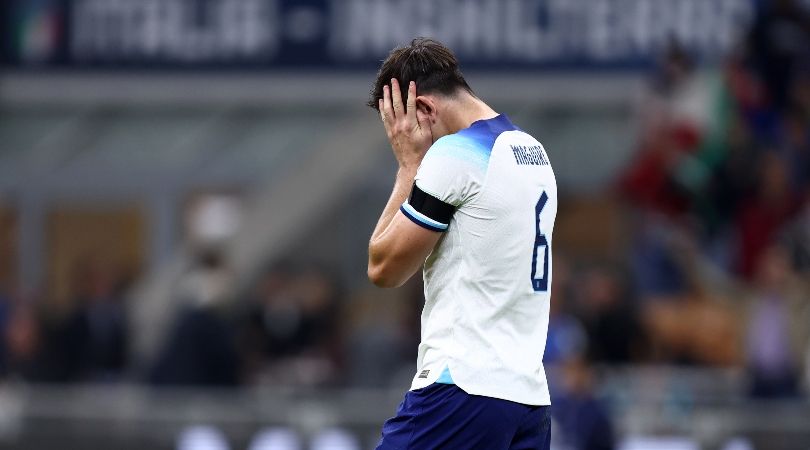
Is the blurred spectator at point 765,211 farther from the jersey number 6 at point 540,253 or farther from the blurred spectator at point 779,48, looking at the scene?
the jersey number 6 at point 540,253

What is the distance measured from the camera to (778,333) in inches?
393

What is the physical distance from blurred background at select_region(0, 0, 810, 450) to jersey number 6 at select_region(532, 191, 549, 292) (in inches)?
166

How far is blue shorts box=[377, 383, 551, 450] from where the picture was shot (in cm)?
521

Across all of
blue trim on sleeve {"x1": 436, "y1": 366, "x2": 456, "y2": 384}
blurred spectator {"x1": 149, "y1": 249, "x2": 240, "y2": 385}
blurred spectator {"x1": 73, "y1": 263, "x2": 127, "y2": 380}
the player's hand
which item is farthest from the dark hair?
blurred spectator {"x1": 73, "y1": 263, "x2": 127, "y2": 380}

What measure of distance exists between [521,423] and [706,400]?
4.89 metres

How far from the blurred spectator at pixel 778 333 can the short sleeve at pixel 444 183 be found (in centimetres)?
513

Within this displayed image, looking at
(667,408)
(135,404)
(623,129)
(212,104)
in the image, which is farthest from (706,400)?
(212,104)

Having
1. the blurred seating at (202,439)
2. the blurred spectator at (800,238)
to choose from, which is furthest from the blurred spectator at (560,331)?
the blurred seating at (202,439)

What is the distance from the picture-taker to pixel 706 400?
9.96 metres

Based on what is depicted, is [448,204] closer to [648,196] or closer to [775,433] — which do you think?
[775,433]

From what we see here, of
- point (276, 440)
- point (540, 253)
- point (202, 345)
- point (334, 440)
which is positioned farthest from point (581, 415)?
point (540, 253)

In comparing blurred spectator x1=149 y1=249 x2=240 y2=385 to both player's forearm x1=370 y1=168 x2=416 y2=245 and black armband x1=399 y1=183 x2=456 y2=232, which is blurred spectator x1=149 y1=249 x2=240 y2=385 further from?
black armband x1=399 y1=183 x2=456 y2=232

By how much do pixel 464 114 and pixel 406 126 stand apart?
0.58ft

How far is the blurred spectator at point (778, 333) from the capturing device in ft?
32.6
